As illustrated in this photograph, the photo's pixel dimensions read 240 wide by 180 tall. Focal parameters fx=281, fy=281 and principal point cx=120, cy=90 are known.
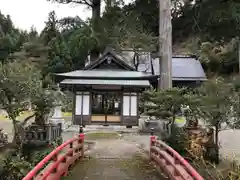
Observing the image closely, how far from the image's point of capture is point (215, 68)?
3139cm

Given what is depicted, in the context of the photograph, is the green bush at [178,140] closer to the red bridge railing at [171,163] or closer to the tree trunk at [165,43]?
the red bridge railing at [171,163]

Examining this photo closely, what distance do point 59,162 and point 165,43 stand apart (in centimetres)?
1217

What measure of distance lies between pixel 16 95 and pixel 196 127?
5940mm

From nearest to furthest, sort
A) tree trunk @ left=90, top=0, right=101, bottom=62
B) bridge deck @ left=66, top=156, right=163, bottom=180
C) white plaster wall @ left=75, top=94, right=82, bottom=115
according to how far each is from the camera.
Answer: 1. bridge deck @ left=66, top=156, right=163, bottom=180
2. white plaster wall @ left=75, top=94, right=82, bottom=115
3. tree trunk @ left=90, top=0, right=101, bottom=62

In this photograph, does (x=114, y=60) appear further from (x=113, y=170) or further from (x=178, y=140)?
(x=113, y=170)

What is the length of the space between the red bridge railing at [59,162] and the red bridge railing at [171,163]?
2.20 metres

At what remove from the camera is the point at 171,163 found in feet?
19.4

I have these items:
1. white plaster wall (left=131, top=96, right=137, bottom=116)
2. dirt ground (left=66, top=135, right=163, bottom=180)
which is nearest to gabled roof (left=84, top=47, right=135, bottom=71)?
white plaster wall (left=131, top=96, right=137, bottom=116)

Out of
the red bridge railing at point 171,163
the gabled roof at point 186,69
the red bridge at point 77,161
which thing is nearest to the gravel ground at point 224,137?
the red bridge railing at point 171,163

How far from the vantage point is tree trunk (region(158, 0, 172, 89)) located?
16.4 meters

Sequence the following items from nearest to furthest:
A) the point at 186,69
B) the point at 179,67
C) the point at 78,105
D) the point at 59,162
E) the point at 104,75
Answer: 1. the point at 59,162
2. the point at 104,75
3. the point at 78,105
4. the point at 186,69
5. the point at 179,67

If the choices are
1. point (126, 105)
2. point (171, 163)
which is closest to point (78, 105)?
point (126, 105)

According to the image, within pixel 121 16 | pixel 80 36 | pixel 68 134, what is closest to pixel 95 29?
pixel 80 36

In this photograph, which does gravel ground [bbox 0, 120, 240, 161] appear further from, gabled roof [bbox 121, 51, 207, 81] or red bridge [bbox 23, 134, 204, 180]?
gabled roof [bbox 121, 51, 207, 81]
